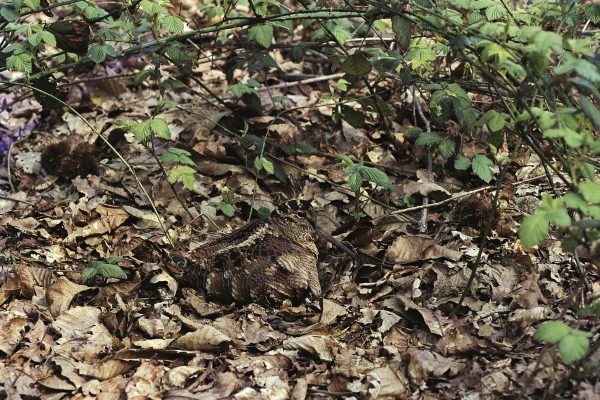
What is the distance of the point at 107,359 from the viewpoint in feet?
11.4

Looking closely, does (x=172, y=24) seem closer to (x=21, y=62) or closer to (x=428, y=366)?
(x=21, y=62)

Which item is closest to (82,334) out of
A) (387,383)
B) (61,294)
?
(61,294)

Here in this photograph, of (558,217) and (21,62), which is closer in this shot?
(558,217)

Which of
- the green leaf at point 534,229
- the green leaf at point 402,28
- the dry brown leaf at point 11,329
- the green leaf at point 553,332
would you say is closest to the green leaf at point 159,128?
the dry brown leaf at point 11,329

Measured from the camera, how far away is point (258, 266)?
12.6 ft

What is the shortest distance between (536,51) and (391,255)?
1.81 metres

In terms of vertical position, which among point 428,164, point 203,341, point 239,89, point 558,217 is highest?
point 558,217

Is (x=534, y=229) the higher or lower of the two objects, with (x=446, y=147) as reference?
higher

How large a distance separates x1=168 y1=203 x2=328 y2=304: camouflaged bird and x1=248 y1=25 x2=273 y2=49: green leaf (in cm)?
116

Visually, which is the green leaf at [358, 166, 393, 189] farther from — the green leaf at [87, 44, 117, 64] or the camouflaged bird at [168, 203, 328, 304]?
the green leaf at [87, 44, 117, 64]

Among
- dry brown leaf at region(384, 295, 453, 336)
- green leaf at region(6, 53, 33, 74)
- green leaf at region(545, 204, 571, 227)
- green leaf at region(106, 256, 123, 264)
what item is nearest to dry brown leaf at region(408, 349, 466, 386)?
dry brown leaf at region(384, 295, 453, 336)

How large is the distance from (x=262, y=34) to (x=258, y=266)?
151 cm

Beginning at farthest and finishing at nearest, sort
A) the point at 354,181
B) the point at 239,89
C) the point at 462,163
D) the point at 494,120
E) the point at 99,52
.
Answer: the point at 239,89 → the point at 462,163 → the point at 99,52 → the point at 354,181 → the point at 494,120

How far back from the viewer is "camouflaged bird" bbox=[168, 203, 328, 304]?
3.86 meters
